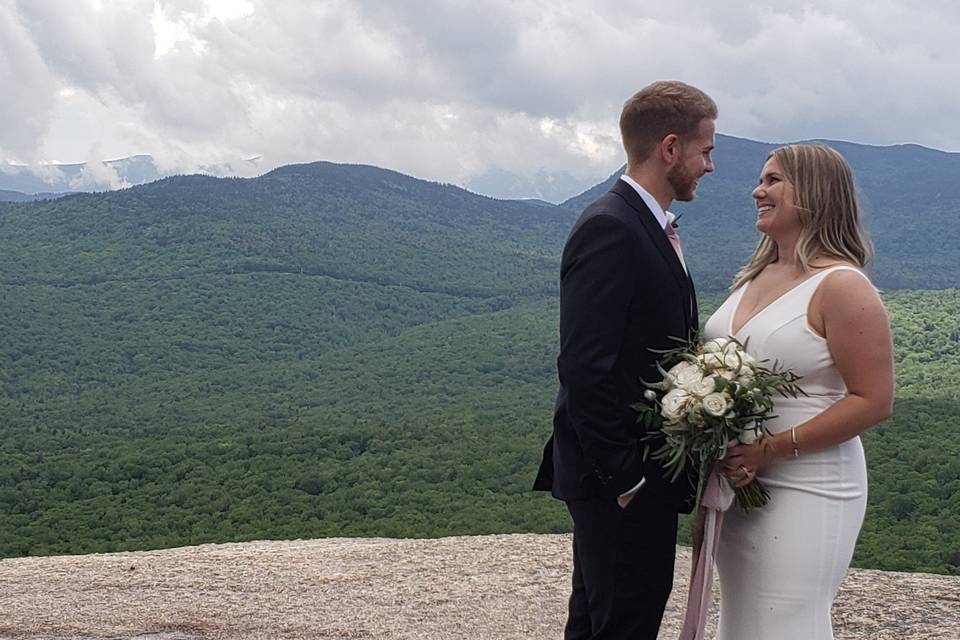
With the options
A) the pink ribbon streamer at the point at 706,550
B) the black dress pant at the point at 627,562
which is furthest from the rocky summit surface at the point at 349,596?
the black dress pant at the point at 627,562

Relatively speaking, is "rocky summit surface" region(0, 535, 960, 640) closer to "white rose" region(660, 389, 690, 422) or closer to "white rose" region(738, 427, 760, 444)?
"white rose" region(738, 427, 760, 444)

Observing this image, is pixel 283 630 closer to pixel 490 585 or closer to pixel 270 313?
pixel 490 585

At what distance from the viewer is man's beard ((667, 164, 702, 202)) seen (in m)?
2.72

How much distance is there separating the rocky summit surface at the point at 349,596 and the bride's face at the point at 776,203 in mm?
3193

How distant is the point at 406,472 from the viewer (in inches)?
933

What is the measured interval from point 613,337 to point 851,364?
1.95ft

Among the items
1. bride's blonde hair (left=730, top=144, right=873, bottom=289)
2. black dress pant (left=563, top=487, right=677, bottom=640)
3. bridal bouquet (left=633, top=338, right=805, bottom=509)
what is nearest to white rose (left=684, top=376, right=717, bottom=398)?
bridal bouquet (left=633, top=338, right=805, bottom=509)

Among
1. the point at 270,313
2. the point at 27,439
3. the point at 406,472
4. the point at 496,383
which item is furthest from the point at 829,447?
the point at 270,313

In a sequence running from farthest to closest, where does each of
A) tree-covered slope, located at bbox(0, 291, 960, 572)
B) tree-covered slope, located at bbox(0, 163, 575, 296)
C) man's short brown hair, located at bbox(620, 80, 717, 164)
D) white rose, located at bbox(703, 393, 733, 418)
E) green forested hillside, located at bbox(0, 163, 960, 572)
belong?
tree-covered slope, located at bbox(0, 163, 575, 296) → green forested hillside, located at bbox(0, 163, 960, 572) → tree-covered slope, located at bbox(0, 291, 960, 572) → man's short brown hair, located at bbox(620, 80, 717, 164) → white rose, located at bbox(703, 393, 733, 418)

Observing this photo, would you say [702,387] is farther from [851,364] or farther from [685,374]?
[851,364]

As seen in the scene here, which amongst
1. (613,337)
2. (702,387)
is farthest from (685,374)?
(613,337)

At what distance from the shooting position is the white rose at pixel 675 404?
2.54 m

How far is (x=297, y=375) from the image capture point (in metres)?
49.1

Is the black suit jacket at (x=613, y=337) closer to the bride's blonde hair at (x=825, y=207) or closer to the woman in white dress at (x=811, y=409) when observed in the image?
the woman in white dress at (x=811, y=409)
